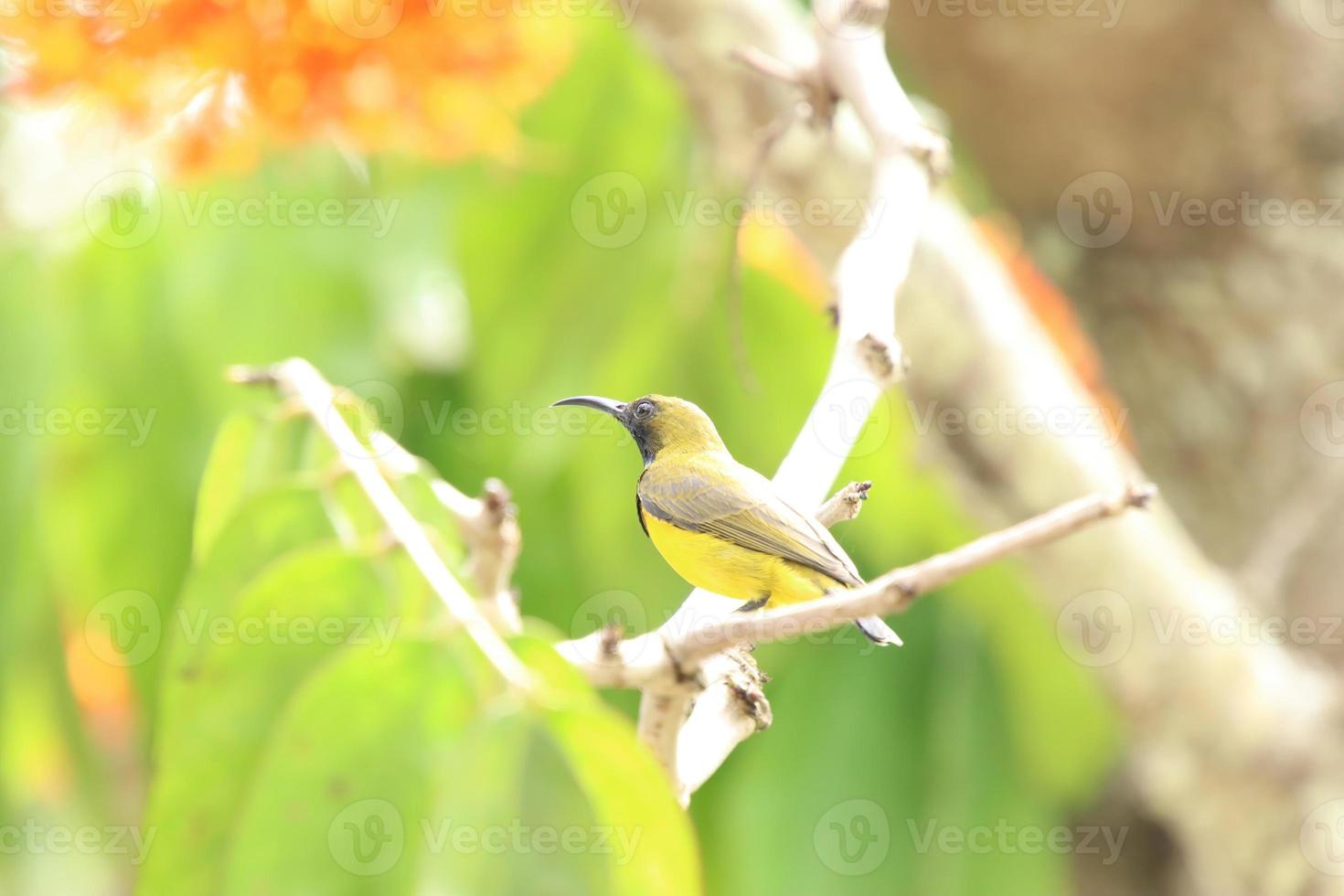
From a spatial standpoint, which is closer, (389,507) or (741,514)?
(741,514)

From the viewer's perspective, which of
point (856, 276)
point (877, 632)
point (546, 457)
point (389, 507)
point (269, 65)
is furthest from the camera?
point (546, 457)

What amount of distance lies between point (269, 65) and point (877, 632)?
4.48ft

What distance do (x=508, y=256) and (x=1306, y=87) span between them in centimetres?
226

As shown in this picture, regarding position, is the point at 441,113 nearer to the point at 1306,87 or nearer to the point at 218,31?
the point at 218,31

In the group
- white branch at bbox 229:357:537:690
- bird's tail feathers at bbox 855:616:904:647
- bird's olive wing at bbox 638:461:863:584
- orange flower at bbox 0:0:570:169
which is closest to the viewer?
bird's tail feathers at bbox 855:616:904:647

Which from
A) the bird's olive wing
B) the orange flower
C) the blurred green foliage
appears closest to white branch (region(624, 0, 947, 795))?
the bird's olive wing

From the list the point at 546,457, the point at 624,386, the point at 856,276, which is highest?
the point at 856,276

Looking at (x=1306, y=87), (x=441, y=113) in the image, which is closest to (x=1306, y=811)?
(x=1306, y=87)

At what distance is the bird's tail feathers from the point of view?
0.90 metres

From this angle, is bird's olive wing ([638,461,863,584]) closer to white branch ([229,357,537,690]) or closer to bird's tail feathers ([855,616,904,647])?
bird's tail feathers ([855,616,904,647])

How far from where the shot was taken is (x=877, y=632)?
934 mm

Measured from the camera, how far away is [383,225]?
3.18m

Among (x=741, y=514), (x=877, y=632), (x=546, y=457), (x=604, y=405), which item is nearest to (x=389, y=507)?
(x=604, y=405)

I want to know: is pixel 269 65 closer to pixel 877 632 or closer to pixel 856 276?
pixel 856 276
